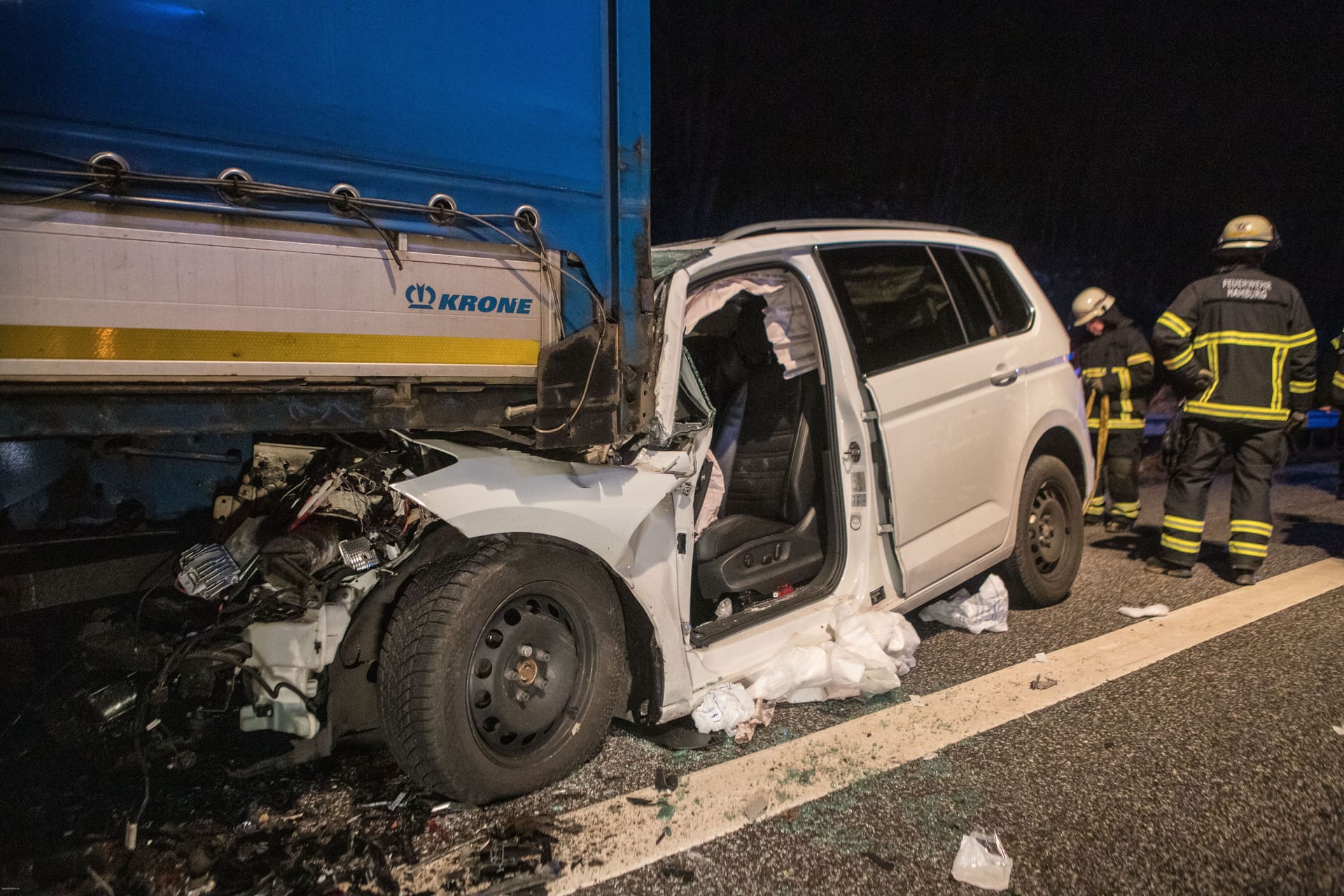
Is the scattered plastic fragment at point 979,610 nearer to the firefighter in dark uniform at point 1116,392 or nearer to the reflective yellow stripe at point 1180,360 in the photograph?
the reflective yellow stripe at point 1180,360

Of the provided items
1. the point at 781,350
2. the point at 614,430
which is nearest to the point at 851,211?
the point at 781,350

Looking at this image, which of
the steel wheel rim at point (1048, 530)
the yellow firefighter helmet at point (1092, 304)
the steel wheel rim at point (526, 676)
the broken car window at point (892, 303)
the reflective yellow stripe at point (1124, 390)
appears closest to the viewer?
the steel wheel rim at point (526, 676)

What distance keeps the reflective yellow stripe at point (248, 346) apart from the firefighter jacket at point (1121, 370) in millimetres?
5743

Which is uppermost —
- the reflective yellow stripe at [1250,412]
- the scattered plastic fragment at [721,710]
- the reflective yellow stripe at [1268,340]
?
the reflective yellow stripe at [1268,340]

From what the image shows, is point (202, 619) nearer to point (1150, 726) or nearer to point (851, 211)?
point (1150, 726)

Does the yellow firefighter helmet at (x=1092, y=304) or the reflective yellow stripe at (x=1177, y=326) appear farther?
the yellow firefighter helmet at (x=1092, y=304)

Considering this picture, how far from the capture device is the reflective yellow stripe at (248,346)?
1618mm

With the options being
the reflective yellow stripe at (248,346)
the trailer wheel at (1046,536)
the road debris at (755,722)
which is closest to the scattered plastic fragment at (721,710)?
the road debris at (755,722)

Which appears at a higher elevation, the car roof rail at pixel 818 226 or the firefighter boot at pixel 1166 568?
the car roof rail at pixel 818 226

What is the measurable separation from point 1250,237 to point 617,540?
15.0 ft

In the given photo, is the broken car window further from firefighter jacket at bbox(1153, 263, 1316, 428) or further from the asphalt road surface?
firefighter jacket at bbox(1153, 263, 1316, 428)

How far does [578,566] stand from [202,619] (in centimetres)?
103

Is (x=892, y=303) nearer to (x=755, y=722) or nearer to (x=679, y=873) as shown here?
(x=755, y=722)

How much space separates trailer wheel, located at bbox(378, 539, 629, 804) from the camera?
7.04 feet
